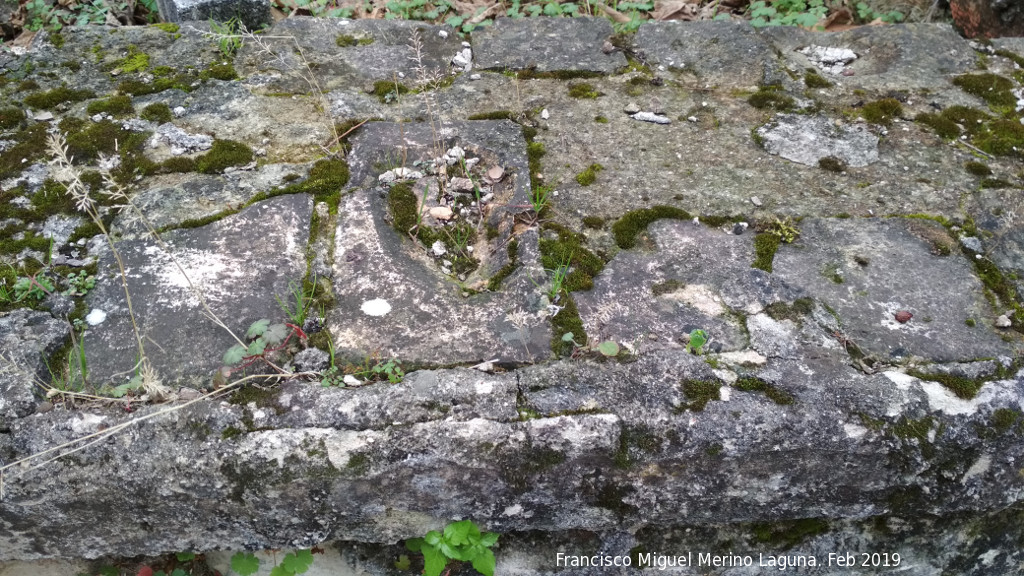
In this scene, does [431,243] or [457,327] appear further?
[431,243]

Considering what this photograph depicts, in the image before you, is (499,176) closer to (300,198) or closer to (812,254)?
(300,198)

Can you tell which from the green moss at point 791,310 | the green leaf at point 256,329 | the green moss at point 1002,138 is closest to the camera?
the green leaf at point 256,329

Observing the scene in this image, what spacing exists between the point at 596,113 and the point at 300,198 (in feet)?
3.73

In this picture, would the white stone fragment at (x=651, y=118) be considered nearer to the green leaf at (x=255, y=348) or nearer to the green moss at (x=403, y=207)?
the green moss at (x=403, y=207)

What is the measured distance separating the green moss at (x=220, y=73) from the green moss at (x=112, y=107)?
0.98 feet

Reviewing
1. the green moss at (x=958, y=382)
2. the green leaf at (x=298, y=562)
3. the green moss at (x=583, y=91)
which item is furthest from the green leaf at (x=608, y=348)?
the green moss at (x=583, y=91)

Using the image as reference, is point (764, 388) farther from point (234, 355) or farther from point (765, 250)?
point (234, 355)

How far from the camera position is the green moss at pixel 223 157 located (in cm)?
229

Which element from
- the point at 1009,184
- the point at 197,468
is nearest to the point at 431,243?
the point at 197,468

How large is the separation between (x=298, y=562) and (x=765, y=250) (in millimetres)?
1620

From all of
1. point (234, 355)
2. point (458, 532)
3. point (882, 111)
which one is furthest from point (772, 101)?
point (234, 355)

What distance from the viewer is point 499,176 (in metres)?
2.31

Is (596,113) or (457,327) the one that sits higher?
(596,113)

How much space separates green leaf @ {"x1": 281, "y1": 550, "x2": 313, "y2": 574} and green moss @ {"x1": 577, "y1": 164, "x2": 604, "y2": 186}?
4.61 feet
